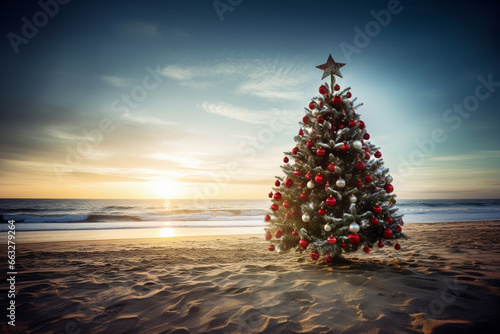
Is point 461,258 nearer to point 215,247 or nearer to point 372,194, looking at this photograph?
point 372,194

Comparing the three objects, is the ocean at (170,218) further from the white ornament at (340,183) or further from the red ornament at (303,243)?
the white ornament at (340,183)

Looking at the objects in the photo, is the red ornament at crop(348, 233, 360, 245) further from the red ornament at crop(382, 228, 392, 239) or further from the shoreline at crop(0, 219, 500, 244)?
the shoreline at crop(0, 219, 500, 244)

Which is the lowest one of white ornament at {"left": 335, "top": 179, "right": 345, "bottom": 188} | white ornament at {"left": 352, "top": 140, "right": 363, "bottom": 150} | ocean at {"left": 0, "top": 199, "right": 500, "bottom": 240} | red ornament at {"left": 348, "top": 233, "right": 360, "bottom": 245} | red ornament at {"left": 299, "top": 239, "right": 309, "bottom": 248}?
ocean at {"left": 0, "top": 199, "right": 500, "bottom": 240}

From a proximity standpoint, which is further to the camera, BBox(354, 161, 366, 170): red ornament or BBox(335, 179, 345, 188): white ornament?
BBox(354, 161, 366, 170): red ornament

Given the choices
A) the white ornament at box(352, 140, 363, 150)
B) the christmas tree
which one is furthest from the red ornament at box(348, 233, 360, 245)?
the white ornament at box(352, 140, 363, 150)

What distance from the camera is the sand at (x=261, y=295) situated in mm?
2346

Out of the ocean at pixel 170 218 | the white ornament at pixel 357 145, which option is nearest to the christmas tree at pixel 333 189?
the white ornament at pixel 357 145

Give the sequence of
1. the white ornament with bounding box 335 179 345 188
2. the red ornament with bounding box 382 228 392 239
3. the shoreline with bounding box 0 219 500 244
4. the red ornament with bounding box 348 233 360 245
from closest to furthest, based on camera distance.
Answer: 1. the red ornament with bounding box 348 233 360 245
2. the red ornament with bounding box 382 228 392 239
3. the white ornament with bounding box 335 179 345 188
4. the shoreline with bounding box 0 219 500 244

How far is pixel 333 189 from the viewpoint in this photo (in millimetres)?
3883

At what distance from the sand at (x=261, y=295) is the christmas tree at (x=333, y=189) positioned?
642 mm

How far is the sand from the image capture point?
7.70 feet

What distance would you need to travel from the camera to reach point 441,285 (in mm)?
3174

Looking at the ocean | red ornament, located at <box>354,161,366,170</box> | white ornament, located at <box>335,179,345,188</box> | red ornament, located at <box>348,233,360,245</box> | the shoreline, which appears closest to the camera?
red ornament, located at <box>348,233,360,245</box>

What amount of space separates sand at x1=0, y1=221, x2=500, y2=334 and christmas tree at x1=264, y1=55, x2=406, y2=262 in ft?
2.11
